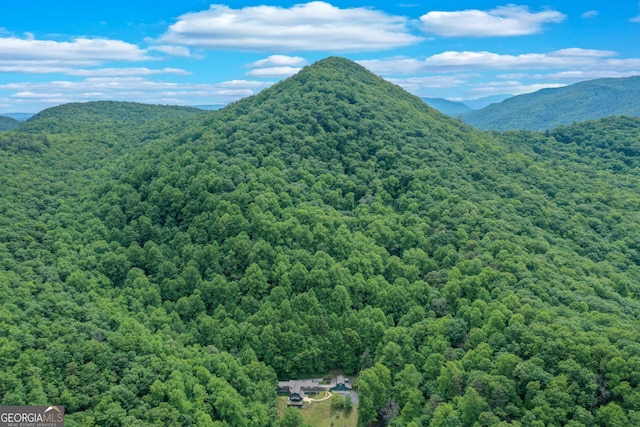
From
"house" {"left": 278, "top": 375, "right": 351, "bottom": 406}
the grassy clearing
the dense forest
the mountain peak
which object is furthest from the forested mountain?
the grassy clearing

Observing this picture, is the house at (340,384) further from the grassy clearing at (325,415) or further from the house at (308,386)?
the grassy clearing at (325,415)

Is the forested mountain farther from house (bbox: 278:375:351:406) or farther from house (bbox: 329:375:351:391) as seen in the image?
house (bbox: 329:375:351:391)

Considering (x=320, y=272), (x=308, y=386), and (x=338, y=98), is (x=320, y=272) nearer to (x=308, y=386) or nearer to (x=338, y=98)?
(x=308, y=386)

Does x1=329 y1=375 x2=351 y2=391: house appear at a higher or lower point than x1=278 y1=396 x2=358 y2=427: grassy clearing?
higher

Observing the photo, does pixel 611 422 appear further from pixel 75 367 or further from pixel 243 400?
pixel 75 367

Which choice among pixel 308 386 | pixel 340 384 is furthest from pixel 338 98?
pixel 308 386

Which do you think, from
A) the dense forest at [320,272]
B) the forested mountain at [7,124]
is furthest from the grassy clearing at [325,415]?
the forested mountain at [7,124]

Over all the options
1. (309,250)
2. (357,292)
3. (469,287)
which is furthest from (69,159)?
(469,287)
